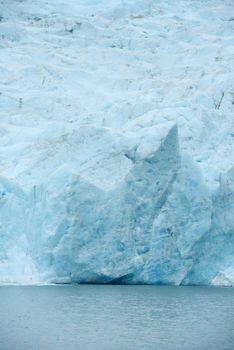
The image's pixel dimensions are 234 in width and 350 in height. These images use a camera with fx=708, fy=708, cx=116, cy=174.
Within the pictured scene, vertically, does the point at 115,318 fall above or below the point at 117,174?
below

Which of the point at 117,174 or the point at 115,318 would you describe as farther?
the point at 117,174

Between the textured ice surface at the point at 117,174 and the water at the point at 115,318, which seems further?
the textured ice surface at the point at 117,174

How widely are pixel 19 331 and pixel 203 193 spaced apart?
10.5 meters

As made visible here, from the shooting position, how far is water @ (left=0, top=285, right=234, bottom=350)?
13336mm

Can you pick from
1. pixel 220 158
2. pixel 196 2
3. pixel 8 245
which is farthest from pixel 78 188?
pixel 196 2

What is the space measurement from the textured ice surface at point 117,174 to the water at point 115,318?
946 mm

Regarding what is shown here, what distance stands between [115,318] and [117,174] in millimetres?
7452

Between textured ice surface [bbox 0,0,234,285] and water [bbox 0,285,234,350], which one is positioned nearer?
water [bbox 0,285,234,350]

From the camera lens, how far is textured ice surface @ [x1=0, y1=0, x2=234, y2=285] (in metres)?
22.2

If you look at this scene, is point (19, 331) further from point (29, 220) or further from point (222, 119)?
point (222, 119)

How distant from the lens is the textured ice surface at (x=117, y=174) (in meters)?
22.2

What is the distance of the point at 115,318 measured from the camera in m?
16.3

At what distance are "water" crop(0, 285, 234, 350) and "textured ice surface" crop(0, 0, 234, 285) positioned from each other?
3.10 ft

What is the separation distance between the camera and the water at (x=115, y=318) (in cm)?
1334
